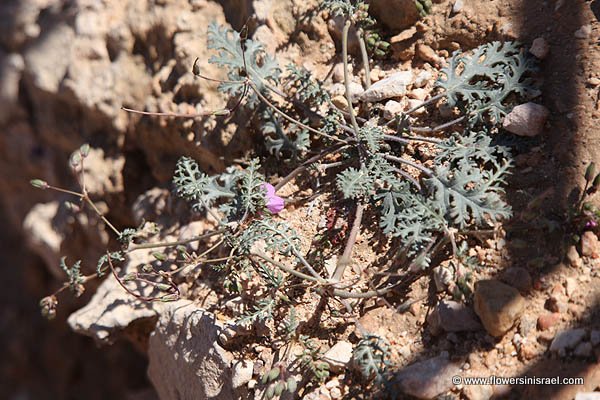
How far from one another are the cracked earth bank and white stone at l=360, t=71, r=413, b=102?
0.05m

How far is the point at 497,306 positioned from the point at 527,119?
0.86m

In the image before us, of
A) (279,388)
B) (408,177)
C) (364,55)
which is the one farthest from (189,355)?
(364,55)

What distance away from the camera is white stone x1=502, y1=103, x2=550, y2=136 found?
8.50 feet

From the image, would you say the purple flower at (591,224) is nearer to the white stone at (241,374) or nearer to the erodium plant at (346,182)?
the erodium plant at (346,182)

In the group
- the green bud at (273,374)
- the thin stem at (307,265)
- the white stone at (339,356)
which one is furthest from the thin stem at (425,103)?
the green bud at (273,374)

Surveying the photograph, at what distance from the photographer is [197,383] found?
9.12ft

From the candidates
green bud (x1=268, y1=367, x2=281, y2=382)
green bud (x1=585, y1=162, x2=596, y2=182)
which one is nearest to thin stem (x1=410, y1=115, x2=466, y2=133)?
green bud (x1=585, y1=162, x2=596, y2=182)

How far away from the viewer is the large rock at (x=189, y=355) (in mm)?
2664

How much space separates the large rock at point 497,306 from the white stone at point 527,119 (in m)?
0.73

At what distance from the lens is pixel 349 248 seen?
8.68ft

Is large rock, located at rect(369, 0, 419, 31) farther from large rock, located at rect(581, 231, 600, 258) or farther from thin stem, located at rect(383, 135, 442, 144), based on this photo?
large rock, located at rect(581, 231, 600, 258)

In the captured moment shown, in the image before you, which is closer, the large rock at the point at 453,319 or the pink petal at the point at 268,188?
the large rock at the point at 453,319

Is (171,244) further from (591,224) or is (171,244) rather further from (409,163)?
(591,224)

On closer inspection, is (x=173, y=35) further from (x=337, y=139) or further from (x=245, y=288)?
(x=245, y=288)
